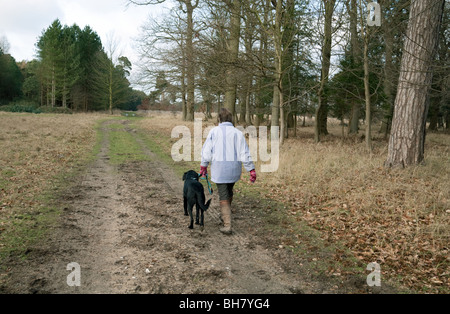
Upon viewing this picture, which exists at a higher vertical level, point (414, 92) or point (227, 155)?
point (414, 92)

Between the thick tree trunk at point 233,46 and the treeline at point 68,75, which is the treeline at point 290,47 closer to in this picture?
the thick tree trunk at point 233,46

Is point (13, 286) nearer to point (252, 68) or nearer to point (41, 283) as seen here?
point (41, 283)

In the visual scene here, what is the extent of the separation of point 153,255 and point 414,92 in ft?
26.4

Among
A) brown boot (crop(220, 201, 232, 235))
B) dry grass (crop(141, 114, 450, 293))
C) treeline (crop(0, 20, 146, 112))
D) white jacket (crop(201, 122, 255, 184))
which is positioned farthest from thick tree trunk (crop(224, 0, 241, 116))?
treeline (crop(0, 20, 146, 112))

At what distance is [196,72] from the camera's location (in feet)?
50.2

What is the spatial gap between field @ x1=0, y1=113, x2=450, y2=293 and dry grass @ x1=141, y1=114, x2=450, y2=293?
0.02 meters

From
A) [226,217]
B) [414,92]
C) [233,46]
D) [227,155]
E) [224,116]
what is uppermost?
[233,46]

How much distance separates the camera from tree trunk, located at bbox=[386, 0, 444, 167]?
25.7 feet

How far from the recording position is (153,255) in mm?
4246

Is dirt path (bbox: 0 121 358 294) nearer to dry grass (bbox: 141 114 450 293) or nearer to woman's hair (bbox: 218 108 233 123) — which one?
dry grass (bbox: 141 114 450 293)

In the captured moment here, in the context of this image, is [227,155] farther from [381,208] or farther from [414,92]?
[414,92]

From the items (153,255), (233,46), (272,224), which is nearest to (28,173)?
(153,255)

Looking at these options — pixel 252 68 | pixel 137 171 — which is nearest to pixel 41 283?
pixel 137 171
